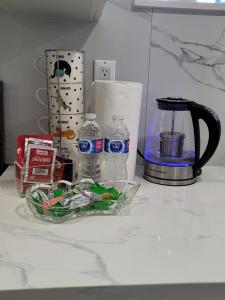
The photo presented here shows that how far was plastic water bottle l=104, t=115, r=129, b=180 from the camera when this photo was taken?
91 centimetres

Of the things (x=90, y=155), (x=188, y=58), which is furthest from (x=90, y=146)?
(x=188, y=58)

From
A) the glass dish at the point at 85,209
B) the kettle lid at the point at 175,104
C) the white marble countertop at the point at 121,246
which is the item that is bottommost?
the white marble countertop at the point at 121,246

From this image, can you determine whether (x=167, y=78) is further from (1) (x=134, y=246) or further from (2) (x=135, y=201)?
(1) (x=134, y=246)

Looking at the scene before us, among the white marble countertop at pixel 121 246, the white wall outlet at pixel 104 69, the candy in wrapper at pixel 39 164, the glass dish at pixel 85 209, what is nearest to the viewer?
the white marble countertop at pixel 121 246

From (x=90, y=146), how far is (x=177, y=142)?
280mm

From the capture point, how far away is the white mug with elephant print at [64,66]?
0.95 metres

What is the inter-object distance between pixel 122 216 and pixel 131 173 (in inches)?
9.2

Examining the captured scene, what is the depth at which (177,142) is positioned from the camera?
103cm

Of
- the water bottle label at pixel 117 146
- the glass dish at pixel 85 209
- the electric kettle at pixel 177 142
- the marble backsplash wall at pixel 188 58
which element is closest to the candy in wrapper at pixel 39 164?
the glass dish at pixel 85 209

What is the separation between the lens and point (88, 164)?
97cm

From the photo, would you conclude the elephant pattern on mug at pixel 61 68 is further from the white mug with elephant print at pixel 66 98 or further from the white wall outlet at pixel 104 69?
the white wall outlet at pixel 104 69

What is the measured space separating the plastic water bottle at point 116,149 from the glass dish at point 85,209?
0.07 m

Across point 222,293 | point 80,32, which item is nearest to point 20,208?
point 222,293

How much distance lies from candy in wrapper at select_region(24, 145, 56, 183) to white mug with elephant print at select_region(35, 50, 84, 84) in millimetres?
206
